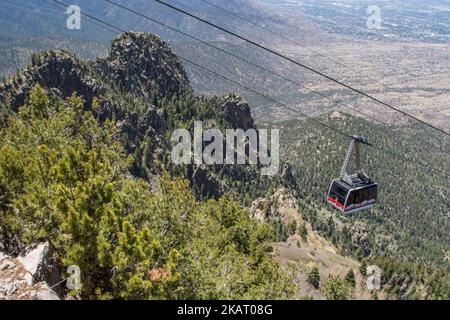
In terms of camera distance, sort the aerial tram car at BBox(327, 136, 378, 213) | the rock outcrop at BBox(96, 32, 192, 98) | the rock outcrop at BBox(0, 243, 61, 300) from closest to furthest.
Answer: the rock outcrop at BBox(0, 243, 61, 300) → the aerial tram car at BBox(327, 136, 378, 213) → the rock outcrop at BBox(96, 32, 192, 98)

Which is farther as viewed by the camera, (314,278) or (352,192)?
(314,278)

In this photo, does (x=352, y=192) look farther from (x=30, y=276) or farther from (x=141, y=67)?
(x=141, y=67)

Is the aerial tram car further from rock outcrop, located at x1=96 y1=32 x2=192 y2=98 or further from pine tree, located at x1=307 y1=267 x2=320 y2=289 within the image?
rock outcrop, located at x1=96 y1=32 x2=192 y2=98

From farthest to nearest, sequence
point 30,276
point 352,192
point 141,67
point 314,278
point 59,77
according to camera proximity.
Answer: point 141,67, point 59,77, point 314,278, point 352,192, point 30,276

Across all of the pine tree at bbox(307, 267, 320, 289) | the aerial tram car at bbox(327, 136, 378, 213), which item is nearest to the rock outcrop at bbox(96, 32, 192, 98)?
the pine tree at bbox(307, 267, 320, 289)

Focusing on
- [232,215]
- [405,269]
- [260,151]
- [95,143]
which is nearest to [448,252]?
[260,151]

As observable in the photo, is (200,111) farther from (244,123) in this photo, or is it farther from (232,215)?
(232,215)

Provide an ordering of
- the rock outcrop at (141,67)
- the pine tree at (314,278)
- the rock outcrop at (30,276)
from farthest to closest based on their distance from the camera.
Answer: the rock outcrop at (141,67) → the pine tree at (314,278) → the rock outcrop at (30,276)

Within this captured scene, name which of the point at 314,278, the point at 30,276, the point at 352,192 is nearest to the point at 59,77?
the point at 314,278

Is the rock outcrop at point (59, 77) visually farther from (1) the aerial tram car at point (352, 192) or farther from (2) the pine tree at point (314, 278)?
(1) the aerial tram car at point (352, 192)

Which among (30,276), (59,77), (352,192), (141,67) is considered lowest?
(30,276)

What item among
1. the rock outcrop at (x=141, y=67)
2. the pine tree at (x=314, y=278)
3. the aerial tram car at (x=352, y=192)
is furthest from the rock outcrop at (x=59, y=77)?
the aerial tram car at (x=352, y=192)
